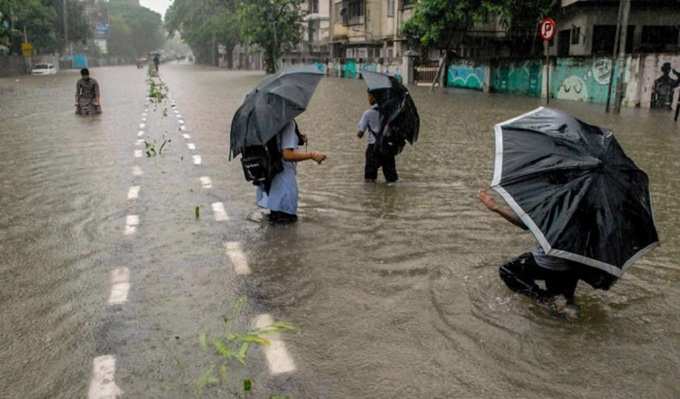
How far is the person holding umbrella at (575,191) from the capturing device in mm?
3738

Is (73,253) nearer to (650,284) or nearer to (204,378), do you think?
(204,378)

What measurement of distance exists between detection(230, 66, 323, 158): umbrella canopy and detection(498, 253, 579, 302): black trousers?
95.5 inches

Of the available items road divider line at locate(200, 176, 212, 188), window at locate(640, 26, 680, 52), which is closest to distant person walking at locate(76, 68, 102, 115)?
road divider line at locate(200, 176, 212, 188)

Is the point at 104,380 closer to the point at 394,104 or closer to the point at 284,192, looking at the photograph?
the point at 284,192

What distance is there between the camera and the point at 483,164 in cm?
1005

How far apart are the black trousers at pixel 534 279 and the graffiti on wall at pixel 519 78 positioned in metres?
23.4

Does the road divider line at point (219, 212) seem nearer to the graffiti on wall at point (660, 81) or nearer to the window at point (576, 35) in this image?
the graffiti on wall at point (660, 81)

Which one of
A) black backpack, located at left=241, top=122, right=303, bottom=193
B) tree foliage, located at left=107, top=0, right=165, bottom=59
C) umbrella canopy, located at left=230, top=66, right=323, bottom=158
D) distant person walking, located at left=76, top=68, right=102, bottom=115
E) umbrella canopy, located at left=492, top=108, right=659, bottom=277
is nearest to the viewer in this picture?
umbrella canopy, located at left=492, top=108, right=659, bottom=277

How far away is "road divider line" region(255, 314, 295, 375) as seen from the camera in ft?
11.7

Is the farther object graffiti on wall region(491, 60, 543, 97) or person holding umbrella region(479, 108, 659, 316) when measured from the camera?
graffiti on wall region(491, 60, 543, 97)

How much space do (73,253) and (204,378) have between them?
2.70 m

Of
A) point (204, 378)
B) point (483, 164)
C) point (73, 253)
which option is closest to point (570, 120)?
point (204, 378)

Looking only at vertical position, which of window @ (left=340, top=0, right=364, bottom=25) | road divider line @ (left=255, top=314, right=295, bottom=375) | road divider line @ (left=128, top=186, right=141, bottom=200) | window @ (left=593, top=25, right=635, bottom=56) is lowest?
road divider line @ (left=255, top=314, right=295, bottom=375)

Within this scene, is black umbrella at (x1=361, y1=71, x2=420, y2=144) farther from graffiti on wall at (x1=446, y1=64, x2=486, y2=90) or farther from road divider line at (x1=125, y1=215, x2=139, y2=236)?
graffiti on wall at (x1=446, y1=64, x2=486, y2=90)
